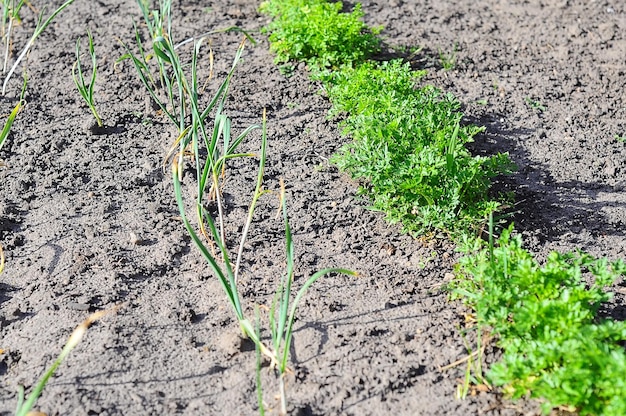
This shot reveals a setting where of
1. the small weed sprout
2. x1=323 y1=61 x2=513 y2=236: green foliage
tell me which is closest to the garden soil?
the small weed sprout

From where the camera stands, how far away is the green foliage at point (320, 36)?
4.26 meters

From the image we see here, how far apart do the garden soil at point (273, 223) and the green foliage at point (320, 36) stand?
0.14 metres

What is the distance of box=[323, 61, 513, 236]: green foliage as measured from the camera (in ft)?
9.96

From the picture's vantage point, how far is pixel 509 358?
2.23 metres

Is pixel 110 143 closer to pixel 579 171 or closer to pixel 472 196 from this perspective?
pixel 472 196

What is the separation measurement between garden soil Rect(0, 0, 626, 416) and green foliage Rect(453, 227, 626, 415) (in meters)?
0.17

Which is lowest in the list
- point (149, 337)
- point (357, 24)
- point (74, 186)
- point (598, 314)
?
point (598, 314)

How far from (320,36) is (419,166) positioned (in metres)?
1.55

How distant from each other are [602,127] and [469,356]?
208cm

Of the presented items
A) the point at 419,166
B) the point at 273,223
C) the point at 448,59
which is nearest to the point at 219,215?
the point at 273,223

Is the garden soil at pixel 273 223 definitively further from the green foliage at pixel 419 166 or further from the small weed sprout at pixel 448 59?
the green foliage at pixel 419 166

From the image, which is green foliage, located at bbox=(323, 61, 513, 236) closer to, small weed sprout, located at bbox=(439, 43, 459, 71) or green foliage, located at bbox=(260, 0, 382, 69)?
green foliage, located at bbox=(260, 0, 382, 69)

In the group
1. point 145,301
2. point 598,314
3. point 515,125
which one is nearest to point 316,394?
point 145,301

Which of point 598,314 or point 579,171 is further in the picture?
point 579,171
